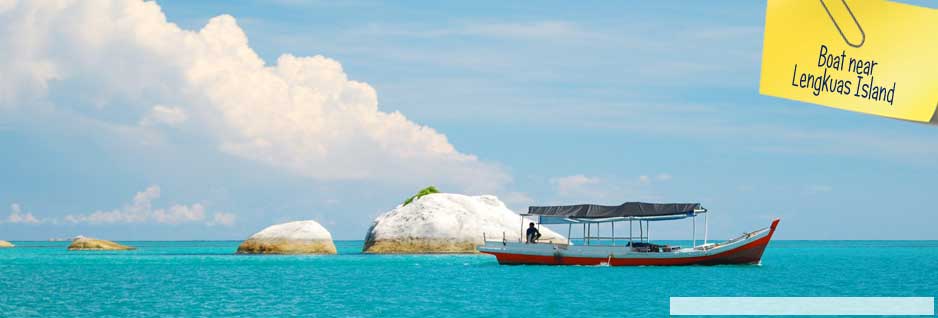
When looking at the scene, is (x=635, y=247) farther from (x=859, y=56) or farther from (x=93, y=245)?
(x=93, y=245)

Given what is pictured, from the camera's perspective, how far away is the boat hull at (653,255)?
54781mm

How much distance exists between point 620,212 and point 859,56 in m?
51.4

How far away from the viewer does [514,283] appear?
43625 mm

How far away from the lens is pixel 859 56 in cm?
394

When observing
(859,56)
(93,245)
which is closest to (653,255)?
(859,56)

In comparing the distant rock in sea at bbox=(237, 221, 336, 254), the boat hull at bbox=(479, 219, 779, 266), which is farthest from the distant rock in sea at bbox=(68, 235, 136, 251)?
the boat hull at bbox=(479, 219, 779, 266)

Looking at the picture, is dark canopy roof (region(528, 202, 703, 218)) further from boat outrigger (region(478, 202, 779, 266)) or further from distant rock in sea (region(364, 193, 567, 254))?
distant rock in sea (region(364, 193, 567, 254))

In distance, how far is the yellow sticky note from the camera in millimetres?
3834

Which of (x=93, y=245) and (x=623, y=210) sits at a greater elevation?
(x=623, y=210)

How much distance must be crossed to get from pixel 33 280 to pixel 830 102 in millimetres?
51664

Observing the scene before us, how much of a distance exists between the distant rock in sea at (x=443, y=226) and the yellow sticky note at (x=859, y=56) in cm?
7306

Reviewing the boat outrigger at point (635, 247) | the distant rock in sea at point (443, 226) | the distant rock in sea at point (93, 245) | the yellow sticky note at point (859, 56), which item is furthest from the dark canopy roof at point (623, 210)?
the distant rock in sea at point (93, 245)

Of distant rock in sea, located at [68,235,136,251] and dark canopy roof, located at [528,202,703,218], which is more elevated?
dark canopy roof, located at [528,202,703,218]

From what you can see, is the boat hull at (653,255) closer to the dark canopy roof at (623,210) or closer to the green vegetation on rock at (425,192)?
the dark canopy roof at (623,210)
